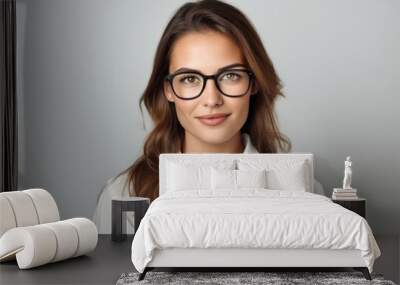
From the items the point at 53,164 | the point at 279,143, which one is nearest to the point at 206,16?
the point at 279,143

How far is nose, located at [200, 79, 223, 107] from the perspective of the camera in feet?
23.0

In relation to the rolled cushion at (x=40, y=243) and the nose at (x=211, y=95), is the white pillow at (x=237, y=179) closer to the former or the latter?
the nose at (x=211, y=95)

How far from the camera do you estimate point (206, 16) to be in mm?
7121

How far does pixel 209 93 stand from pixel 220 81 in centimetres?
16

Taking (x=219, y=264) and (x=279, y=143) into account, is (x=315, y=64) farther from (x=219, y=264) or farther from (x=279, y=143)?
(x=219, y=264)

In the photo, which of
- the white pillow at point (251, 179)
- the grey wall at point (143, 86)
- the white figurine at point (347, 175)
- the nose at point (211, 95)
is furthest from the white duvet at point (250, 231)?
the grey wall at point (143, 86)

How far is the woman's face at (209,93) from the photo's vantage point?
7008mm

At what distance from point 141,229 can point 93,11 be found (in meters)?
3.06

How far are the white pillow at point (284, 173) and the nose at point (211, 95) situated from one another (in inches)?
24.6

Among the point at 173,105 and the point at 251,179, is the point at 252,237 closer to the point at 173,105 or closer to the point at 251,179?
the point at 251,179

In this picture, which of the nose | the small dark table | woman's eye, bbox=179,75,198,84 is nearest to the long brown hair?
woman's eye, bbox=179,75,198,84

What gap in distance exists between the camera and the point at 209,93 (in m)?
7.00

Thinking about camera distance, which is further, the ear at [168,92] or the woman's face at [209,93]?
the ear at [168,92]

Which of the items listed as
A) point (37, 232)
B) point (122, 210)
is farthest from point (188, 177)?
point (37, 232)
